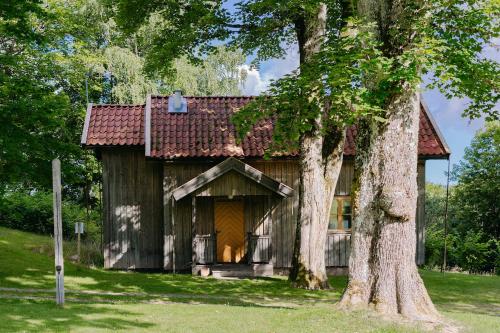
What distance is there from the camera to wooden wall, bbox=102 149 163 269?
21016 mm

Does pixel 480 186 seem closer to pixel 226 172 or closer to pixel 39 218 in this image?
pixel 226 172

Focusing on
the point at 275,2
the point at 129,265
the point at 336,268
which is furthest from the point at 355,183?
the point at 129,265

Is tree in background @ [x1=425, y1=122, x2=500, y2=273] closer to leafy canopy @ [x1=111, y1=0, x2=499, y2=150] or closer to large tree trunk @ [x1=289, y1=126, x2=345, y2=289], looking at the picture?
large tree trunk @ [x1=289, y1=126, x2=345, y2=289]

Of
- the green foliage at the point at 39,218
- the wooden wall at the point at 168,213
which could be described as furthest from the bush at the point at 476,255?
the green foliage at the point at 39,218

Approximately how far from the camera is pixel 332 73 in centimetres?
1058

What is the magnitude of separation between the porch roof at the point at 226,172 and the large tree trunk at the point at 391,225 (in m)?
9.44

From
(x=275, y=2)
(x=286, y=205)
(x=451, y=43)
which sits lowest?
(x=286, y=205)

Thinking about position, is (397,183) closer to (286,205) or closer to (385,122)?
(385,122)

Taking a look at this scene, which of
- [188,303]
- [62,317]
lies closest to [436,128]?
[188,303]

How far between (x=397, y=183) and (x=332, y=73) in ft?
8.09

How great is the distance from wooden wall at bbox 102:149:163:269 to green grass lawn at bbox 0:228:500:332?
97 centimetres

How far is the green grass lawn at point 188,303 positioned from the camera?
9477mm

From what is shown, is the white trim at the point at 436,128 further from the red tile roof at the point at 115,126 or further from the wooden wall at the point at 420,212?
the red tile roof at the point at 115,126

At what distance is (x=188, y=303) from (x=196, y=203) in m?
7.53
